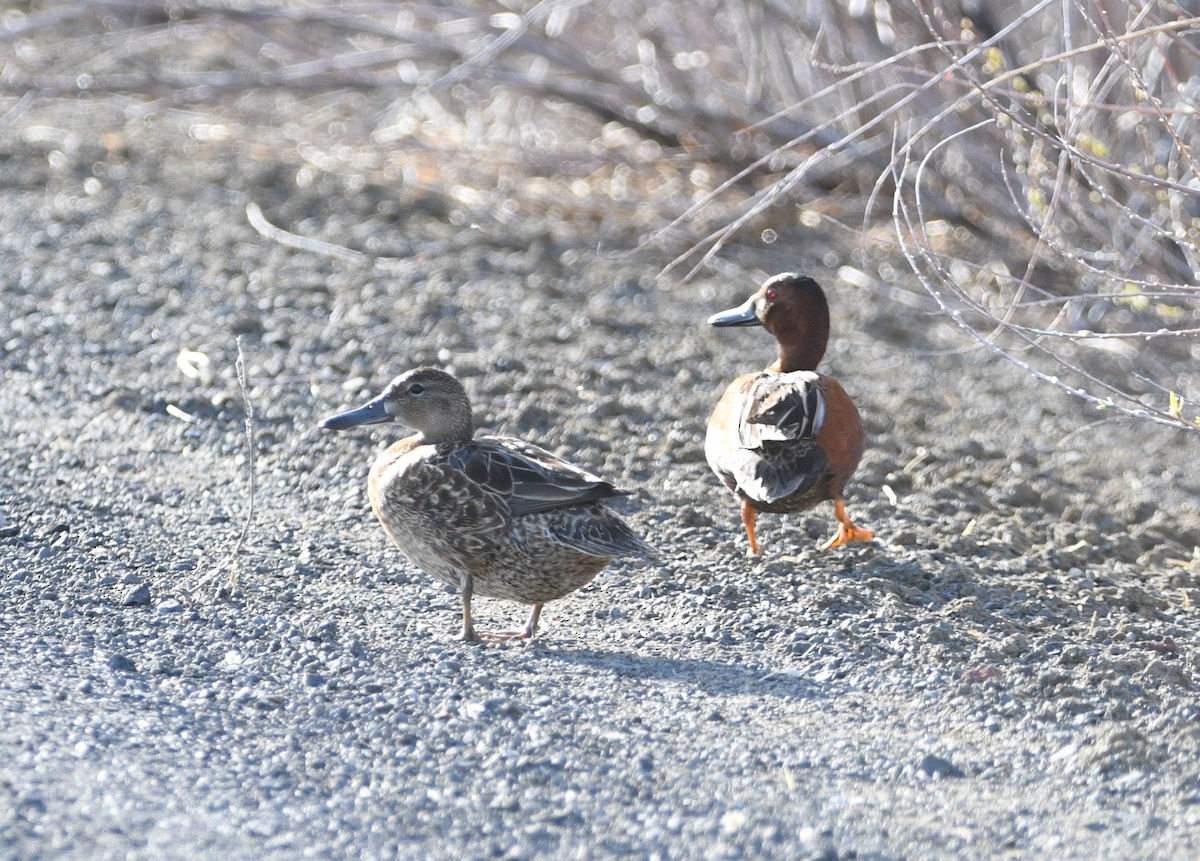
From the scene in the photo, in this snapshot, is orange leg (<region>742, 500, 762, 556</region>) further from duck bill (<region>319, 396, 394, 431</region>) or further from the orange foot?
duck bill (<region>319, 396, 394, 431</region>)

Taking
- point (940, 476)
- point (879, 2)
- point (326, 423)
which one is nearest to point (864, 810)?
point (326, 423)

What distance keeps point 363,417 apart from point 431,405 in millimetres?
307

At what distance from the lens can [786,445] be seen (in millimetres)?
5930

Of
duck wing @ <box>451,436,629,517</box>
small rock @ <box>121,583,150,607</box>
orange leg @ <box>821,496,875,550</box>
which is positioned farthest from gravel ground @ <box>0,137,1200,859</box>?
duck wing @ <box>451,436,629,517</box>

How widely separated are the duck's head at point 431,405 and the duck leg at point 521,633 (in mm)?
759

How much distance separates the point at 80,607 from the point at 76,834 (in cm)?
166

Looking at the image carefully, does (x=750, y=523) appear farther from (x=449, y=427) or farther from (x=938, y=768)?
(x=938, y=768)

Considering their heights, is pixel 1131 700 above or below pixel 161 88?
above

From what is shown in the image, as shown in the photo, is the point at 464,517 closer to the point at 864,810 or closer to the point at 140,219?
the point at 864,810

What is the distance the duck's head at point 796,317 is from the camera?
6.90m

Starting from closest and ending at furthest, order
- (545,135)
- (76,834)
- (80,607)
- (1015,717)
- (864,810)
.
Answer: (76,834) < (864,810) < (1015,717) < (80,607) < (545,135)

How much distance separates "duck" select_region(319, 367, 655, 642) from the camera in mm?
5188

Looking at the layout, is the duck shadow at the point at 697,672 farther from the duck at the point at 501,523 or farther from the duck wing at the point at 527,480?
the duck wing at the point at 527,480

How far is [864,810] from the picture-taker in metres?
3.96
